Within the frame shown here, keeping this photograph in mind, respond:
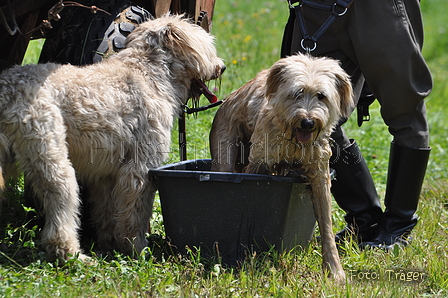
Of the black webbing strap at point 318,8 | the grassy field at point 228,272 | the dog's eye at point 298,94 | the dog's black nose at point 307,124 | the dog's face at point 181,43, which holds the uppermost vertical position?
the black webbing strap at point 318,8

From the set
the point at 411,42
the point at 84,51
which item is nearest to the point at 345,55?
the point at 411,42

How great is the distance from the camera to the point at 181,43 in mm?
4051

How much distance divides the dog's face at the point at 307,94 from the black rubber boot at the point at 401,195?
1022mm

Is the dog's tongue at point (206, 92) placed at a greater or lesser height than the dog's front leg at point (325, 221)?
greater

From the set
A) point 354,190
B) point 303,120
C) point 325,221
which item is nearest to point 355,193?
point 354,190

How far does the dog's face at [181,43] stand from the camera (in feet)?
13.3

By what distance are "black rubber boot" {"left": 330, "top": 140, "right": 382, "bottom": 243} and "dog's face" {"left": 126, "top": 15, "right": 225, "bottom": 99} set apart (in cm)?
122

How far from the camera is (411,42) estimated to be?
3893 millimetres

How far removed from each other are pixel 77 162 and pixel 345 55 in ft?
6.83

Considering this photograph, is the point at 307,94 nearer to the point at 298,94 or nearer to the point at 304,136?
the point at 298,94

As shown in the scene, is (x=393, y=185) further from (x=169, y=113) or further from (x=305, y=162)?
(x=169, y=113)

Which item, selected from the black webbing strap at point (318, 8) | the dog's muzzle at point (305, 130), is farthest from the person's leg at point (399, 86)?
the dog's muzzle at point (305, 130)

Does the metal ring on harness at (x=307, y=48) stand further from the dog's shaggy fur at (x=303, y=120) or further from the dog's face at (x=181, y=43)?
the dog's face at (x=181, y=43)

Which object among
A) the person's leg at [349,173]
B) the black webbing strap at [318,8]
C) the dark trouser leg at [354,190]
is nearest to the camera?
the black webbing strap at [318,8]
